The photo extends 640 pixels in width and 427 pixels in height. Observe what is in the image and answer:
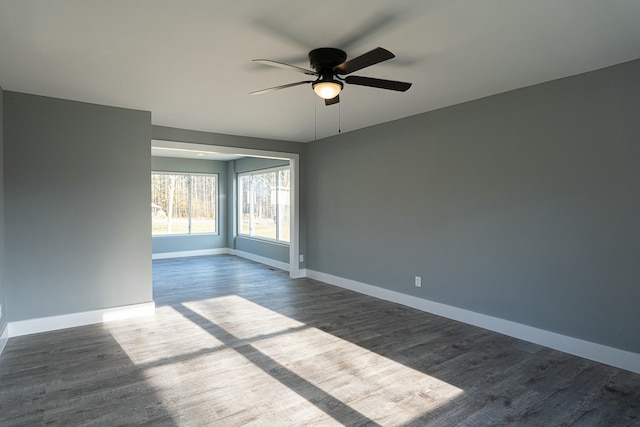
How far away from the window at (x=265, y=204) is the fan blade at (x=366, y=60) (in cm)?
449

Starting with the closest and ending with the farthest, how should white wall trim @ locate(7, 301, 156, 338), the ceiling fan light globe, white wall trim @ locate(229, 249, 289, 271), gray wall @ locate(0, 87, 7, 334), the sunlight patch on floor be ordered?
the sunlight patch on floor, the ceiling fan light globe, gray wall @ locate(0, 87, 7, 334), white wall trim @ locate(7, 301, 156, 338), white wall trim @ locate(229, 249, 289, 271)

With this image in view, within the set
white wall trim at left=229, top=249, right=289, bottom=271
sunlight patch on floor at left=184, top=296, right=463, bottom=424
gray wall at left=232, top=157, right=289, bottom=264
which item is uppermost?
gray wall at left=232, top=157, right=289, bottom=264

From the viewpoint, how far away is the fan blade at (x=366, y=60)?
82.8 inches

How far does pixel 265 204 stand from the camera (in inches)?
321

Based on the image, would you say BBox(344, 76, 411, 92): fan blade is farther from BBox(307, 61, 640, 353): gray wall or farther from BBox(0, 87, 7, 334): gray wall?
BBox(0, 87, 7, 334): gray wall

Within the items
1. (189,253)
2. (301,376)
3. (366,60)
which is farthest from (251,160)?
→ (366,60)

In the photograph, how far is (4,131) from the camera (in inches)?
140

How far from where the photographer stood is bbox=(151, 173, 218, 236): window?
8.86 metres

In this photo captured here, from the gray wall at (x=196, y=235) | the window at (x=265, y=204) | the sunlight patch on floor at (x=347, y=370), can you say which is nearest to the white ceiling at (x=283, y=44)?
the sunlight patch on floor at (x=347, y=370)

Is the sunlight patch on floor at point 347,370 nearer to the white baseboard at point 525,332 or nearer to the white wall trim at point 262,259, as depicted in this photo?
the white baseboard at point 525,332

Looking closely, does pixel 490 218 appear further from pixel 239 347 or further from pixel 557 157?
pixel 239 347

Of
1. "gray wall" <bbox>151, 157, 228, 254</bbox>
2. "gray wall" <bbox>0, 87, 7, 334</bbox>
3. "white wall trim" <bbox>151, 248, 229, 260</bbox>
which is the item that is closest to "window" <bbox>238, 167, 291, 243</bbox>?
"gray wall" <bbox>151, 157, 228, 254</bbox>

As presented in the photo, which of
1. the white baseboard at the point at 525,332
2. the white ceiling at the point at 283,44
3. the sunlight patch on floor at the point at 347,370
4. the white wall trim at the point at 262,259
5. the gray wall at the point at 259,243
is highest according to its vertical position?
the white ceiling at the point at 283,44

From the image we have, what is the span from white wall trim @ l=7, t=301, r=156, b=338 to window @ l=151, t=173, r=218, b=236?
189 inches
